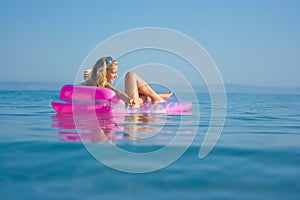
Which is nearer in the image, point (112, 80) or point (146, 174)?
point (146, 174)

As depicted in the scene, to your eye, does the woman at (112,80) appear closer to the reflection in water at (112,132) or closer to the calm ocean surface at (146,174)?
the reflection in water at (112,132)

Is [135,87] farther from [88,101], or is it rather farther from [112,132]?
[112,132]

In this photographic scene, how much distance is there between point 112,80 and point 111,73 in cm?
17

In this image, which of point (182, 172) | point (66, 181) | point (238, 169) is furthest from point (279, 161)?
point (66, 181)

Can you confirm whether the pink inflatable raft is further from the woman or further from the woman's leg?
the woman's leg

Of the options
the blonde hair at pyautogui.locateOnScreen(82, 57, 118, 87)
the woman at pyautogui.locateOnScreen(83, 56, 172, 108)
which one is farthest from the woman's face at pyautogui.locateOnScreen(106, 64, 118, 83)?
the blonde hair at pyautogui.locateOnScreen(82, 57, 118, 87)

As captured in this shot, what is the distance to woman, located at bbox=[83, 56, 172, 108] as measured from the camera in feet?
21.8

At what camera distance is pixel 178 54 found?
504 cm

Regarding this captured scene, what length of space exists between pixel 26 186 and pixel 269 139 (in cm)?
281

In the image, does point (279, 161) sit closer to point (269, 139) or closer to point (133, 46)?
point (269, 139)

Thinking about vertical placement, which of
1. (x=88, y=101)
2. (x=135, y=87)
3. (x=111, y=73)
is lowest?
(x=88, y=101)

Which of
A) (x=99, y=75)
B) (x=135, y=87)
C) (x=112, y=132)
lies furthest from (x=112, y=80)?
(x=112, y=132)

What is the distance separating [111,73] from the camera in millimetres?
6891

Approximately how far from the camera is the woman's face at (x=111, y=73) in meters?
6.84
